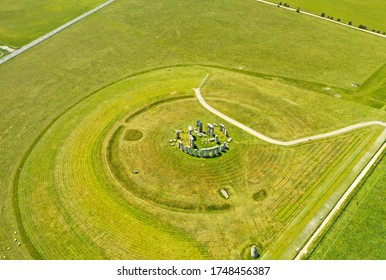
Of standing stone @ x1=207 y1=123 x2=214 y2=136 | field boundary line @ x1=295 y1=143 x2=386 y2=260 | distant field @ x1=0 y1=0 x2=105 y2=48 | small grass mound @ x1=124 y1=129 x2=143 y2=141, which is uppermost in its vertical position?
standing stone @ x1=207 y1=123 x2=214 y2=136

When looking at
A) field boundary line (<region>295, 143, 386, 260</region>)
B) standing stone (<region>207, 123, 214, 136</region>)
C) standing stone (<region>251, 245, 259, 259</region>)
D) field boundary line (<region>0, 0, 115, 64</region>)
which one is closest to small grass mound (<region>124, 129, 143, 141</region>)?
standing stone (<region>207, 123, 214, 136</region>)

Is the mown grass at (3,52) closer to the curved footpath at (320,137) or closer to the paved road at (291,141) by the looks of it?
the curved footpath at (320,137)

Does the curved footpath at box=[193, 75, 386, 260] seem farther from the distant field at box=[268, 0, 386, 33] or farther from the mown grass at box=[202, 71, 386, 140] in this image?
the distant field at box=[268, 0, 386, 33]

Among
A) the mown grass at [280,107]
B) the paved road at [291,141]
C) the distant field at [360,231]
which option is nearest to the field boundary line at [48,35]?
the mown grass at [280,107]

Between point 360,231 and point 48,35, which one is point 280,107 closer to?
point 360,231

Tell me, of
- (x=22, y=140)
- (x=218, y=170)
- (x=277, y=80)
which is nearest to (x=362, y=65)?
(x=277, y=80)

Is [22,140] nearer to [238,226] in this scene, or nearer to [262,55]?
[238,226]

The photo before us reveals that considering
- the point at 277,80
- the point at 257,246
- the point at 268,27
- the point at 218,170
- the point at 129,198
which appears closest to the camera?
the point at 257,246

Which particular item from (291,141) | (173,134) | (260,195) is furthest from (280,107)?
(260,195)
